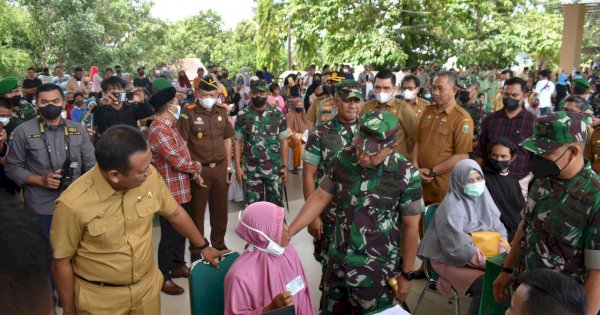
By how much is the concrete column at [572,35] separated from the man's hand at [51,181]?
19122 millimetres

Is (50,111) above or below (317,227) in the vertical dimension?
above

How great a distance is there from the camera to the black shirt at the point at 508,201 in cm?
358

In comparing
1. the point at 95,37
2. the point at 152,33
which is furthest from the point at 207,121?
the point at 152,33

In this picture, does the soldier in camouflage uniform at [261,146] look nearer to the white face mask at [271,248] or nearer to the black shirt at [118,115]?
the black shirt at [118,115]

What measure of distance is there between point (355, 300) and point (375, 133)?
2.90 ft

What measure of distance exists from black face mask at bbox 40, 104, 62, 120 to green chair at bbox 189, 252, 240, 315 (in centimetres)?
157

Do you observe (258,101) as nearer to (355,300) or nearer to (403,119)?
(403,119)

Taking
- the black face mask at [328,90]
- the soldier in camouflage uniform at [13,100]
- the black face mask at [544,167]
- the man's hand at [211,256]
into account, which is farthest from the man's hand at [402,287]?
the black face mask at [328,90]

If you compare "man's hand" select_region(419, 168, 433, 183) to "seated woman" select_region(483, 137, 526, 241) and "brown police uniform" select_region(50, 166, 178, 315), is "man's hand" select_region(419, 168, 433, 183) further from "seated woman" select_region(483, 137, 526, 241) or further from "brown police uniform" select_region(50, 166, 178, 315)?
"brown police uniform" select_region(50, 166, 178, 315)

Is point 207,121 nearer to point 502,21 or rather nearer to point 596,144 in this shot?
point 596,144

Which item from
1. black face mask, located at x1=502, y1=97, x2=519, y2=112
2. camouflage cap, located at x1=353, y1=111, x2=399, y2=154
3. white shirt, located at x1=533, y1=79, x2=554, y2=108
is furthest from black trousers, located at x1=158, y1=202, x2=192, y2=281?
white shirt, located at x1=533, y1=79, x2=554, y2=108

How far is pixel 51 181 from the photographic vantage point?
292cm

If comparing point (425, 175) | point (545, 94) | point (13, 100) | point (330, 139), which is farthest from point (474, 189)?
point (545, 94)

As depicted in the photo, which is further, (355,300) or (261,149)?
(261,149)
